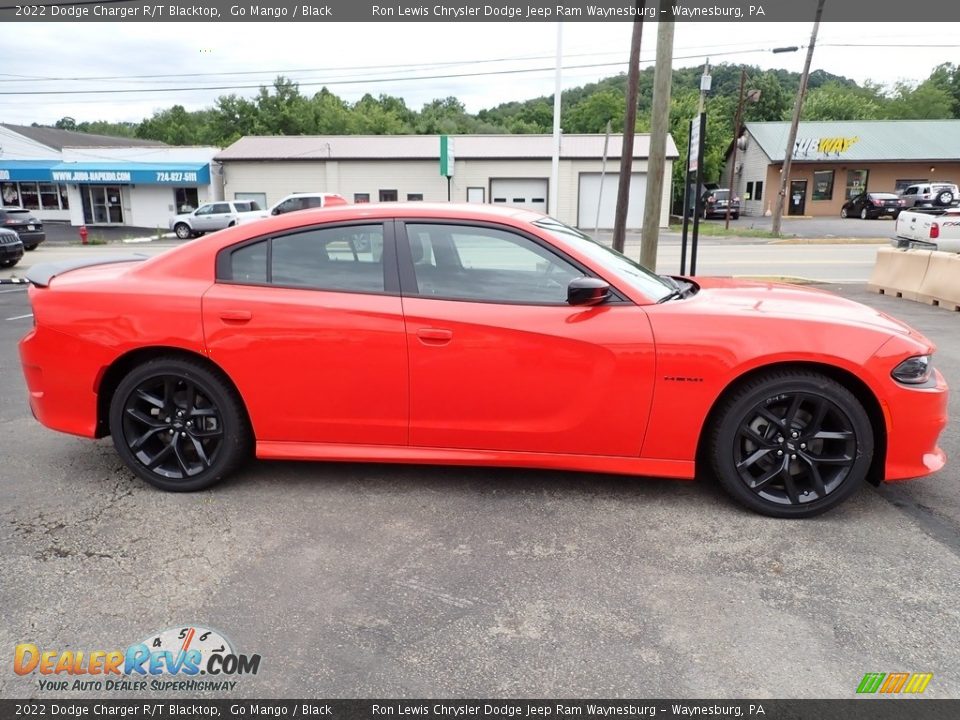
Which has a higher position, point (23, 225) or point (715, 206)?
point (715, 206)

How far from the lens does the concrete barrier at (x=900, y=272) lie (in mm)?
10477

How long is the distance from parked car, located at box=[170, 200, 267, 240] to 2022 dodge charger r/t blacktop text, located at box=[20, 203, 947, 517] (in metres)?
28.9

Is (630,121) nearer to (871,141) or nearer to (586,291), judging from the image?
(586,291)

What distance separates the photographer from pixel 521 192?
36688 millimetres

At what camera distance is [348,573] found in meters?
2.89

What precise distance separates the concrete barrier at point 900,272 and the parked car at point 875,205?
3058 centimetres

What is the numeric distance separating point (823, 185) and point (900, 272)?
3824 centimetres

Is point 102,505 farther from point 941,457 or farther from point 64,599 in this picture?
point 941,457

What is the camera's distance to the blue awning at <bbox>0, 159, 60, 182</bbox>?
Answer: 135ft

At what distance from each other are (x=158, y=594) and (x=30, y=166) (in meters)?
48.9

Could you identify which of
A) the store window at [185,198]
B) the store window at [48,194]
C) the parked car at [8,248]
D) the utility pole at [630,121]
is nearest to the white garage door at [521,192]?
the store window at [185,198]

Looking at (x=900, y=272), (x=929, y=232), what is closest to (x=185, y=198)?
(x=900, y=272)

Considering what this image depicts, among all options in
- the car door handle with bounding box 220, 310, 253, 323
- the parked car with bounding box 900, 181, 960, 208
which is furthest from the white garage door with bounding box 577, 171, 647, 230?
the car door handle with bounding box 220, 310, 253, 323

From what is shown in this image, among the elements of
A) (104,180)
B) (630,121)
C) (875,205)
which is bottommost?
(875,205)
